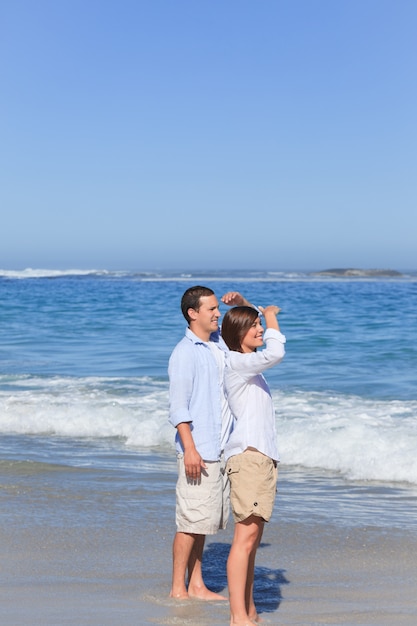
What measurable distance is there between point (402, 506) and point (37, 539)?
2.68 m

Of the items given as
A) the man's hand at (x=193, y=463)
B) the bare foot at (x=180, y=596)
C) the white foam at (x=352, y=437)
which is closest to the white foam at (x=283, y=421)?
the white foam at (x=352, y=437)

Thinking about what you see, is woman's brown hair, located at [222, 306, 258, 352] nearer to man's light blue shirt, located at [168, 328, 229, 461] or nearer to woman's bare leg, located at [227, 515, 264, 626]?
man's light blue shirt, located at [168, 328, 229, 461]

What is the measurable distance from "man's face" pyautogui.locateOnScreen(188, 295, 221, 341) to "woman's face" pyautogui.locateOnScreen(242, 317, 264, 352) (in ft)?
1.26

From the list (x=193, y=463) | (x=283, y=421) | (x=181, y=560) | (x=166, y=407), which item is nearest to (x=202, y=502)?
(x=193, y=463)

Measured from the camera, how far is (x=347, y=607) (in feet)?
14.1

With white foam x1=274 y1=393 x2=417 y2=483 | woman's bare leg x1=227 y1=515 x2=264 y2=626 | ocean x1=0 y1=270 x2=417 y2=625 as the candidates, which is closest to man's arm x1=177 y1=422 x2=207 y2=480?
woman's bare leg x1=227 y1=515 x2=264 y2=626

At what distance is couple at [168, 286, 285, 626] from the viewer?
398 cm

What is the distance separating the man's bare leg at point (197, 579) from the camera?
449cm

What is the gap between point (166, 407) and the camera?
10523 mm

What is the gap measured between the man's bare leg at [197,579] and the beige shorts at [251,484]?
58 centimetres

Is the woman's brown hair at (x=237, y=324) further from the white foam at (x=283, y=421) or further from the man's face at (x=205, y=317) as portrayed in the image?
the white foam at (x=283, y=421)

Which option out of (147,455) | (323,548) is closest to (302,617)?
(323,548)

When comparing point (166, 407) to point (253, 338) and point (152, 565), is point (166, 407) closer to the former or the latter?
point (152, 565)

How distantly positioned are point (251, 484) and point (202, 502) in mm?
427
